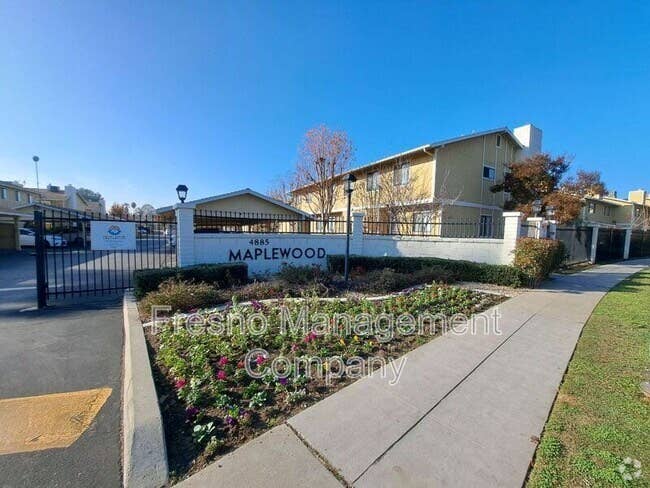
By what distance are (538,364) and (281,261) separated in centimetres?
761

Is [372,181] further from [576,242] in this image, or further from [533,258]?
[533,258]

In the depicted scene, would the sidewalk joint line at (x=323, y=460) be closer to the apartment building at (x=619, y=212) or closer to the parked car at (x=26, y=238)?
the parked car at (x=26, y=238)

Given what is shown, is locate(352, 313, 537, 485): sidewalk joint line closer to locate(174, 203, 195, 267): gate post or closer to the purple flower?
the purple flower

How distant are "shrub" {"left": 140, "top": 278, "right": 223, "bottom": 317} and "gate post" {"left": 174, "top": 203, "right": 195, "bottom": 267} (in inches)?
74.7

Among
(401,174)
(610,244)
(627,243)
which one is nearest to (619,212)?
(627,243)

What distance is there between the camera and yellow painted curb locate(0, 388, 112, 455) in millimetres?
2348

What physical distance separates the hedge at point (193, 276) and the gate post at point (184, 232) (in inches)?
31.9

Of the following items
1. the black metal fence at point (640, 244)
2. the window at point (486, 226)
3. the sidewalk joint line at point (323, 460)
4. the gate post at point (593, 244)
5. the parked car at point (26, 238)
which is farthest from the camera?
the parked car at point (26, 238)

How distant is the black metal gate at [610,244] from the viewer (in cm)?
1577

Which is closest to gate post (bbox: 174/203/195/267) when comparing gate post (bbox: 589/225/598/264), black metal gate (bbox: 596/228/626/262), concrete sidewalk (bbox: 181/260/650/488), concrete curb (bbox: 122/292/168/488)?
concrete curb (bbox: 122/292/168/488)

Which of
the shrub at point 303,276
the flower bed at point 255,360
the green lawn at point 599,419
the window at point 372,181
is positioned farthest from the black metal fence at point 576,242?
the shrub at point 303,276

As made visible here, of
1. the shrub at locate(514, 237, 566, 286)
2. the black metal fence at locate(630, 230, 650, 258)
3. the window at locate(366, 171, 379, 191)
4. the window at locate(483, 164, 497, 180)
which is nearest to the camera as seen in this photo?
the shrub at locate(514, 237, 566, 286)

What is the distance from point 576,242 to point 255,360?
56.7ft

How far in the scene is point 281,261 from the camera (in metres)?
9.80
